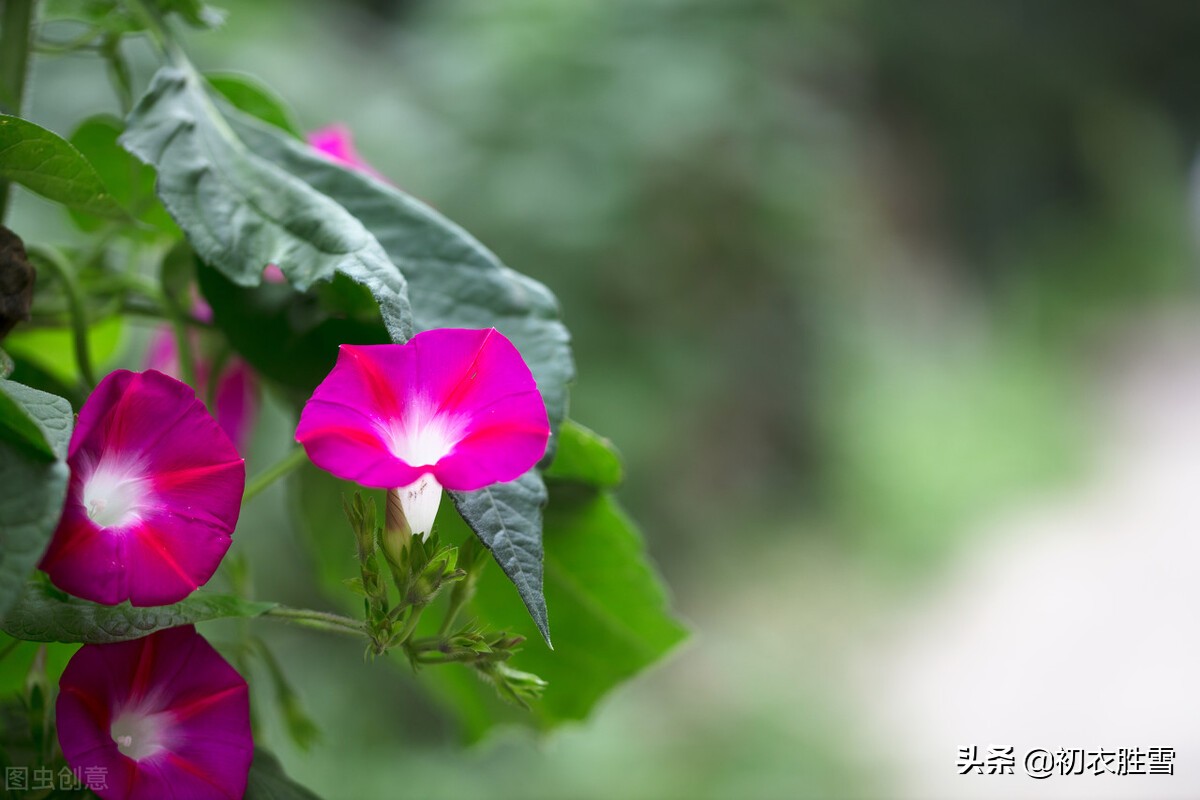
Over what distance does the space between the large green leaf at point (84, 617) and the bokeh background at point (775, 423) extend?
102cm

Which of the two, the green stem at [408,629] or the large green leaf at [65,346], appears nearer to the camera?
the green stem at [408,629]

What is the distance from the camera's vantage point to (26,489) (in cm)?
20

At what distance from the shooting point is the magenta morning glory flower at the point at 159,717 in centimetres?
23

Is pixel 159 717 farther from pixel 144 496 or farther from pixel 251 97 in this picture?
pixel 251 97

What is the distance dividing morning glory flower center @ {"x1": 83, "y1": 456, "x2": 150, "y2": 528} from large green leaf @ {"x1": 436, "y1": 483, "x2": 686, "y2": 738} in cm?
13

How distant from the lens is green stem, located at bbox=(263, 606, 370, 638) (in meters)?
0.23

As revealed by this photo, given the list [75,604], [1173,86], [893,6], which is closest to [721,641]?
[75,604]

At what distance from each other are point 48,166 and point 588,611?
0.21 m

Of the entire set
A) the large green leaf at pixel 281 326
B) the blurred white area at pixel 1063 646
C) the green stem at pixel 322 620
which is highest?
the blurred white area at pixel 1063 646

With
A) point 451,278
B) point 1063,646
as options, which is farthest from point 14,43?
point 1063,646

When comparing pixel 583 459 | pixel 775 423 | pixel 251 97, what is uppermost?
pixel 775 423

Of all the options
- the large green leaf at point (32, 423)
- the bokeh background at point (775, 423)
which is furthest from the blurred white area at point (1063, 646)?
the large green leaf at point (32, 423)

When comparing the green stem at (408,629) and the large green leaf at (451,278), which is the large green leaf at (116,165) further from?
the green stem at (408,629)

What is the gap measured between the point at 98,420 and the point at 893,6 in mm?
3825
